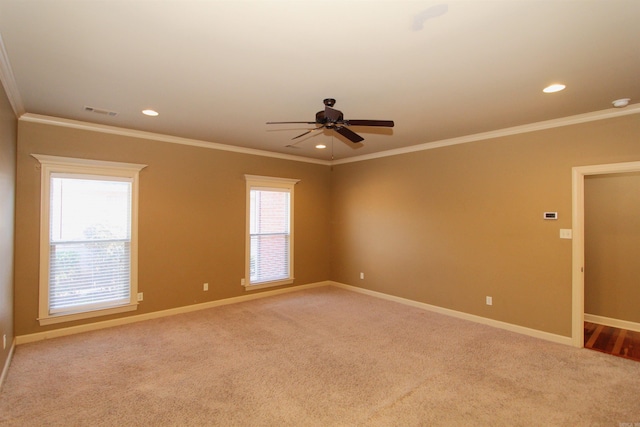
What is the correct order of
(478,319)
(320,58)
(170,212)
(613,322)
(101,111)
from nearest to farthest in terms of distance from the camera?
(320,58), (101,111), (613,322), (478,319), (170,212)

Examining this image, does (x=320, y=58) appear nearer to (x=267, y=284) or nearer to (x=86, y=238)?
(x=86, y=238)

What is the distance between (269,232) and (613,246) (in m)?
5.37

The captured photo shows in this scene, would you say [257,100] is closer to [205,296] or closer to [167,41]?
[167,41]

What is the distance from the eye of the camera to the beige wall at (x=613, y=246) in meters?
4.38

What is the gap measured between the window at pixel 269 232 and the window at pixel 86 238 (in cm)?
189

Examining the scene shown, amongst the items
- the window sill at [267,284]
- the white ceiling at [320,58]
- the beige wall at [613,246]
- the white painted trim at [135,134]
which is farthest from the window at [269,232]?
the beige wall at [613,246]

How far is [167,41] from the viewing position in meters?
2.24

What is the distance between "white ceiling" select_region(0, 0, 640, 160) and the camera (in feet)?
6.29

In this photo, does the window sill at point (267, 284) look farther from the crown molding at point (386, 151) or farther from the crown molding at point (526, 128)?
the crown molding at point (526, 128)

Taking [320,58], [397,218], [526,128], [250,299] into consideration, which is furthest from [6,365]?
[526,128]

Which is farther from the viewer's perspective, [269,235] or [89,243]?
[269,235]

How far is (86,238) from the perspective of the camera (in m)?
4.20

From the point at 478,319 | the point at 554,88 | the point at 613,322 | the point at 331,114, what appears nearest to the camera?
the point at 331,114

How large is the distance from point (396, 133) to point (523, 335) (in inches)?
126
